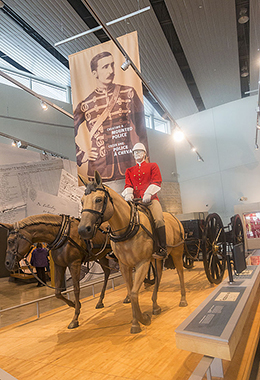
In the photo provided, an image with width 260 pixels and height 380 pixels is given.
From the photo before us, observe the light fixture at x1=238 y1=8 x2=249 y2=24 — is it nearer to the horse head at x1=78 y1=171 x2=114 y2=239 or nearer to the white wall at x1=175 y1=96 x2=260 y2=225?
the white wall at x1=175 y1=96 x2=260 y2=225

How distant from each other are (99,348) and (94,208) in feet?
5.38

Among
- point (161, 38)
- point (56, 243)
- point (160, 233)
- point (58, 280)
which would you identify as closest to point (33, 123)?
point (161, 38)

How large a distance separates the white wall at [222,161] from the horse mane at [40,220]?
8.64m

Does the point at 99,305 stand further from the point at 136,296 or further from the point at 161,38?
the point at 161,38

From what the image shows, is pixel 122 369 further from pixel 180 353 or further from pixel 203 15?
pixel 203 15

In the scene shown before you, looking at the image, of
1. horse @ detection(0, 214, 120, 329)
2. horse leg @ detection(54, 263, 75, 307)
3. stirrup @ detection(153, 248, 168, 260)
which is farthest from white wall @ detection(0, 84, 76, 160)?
stirrup @ detection(153, 248, 168, 260)

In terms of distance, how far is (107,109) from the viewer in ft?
18.6

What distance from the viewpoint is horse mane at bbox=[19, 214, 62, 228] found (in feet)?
11.9

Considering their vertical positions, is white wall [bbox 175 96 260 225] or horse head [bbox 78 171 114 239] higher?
white wall [bbox 175 96 260 225]

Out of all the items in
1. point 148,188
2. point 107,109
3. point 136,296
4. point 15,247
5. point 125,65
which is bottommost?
point 136,296

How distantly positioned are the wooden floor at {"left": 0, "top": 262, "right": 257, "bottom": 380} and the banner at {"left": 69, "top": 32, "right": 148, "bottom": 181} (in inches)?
106

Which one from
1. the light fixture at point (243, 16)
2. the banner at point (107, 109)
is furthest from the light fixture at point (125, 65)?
the light fixture at point (243, 16)

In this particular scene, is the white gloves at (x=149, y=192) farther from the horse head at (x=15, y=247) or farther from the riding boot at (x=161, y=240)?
the horse head at (x=15, y=247)

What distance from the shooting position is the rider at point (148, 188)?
370cm
